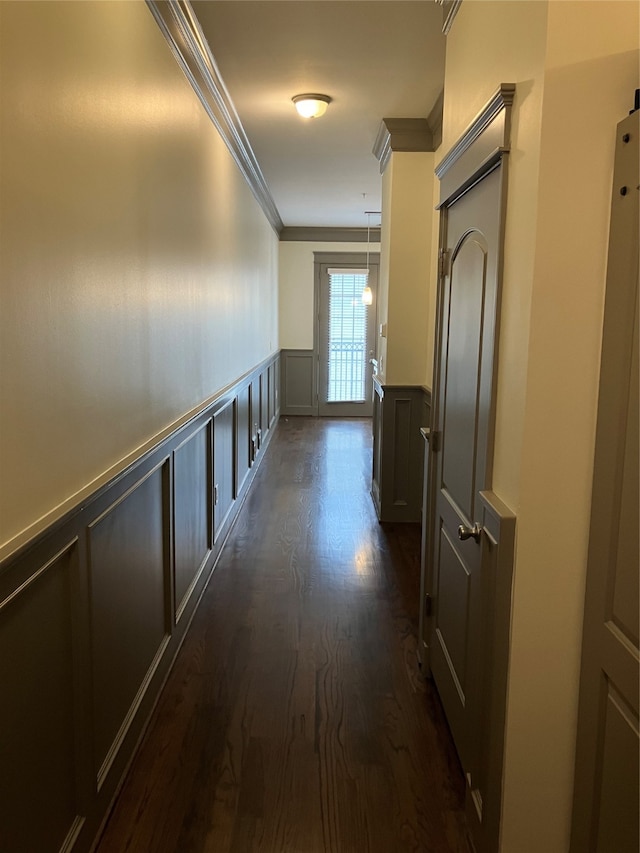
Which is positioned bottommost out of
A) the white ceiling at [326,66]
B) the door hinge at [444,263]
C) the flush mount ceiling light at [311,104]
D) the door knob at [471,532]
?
the door knob at [471,532]

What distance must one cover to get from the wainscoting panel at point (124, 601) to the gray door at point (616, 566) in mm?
1259

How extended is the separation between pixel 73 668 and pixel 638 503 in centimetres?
137

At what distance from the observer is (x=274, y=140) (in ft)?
16.0

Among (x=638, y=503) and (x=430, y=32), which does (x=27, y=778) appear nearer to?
(x=638, y=503)

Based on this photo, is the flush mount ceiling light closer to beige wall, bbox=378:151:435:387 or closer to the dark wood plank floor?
beige wall, bbox=378:151:435:387

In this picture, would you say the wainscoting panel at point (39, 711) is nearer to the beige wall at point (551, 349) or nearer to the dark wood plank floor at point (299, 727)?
the dark wood plank floor at point (299, 727)

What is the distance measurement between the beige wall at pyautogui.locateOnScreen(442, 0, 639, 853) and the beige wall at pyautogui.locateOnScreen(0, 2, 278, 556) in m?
1.08

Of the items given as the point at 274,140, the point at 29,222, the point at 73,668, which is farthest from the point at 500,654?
the point at 274,140

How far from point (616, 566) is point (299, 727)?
147 cm

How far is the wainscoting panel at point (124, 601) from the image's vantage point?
1.88 m

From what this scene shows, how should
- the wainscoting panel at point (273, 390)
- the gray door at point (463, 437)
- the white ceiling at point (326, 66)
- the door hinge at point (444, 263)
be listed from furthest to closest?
the wainscoting panel at point (273, 390)
the white ceiling at point (326, 66)
the door hinge at point (444, 263)
the gray door at point (463, 437)

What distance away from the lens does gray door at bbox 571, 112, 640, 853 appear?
1.31 meters

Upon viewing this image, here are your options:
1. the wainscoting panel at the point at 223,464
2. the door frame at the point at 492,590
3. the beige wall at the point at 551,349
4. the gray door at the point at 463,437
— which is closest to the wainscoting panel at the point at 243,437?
the wainscoting panel at the point at 223,464

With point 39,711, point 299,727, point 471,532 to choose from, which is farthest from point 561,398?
point 299,727
